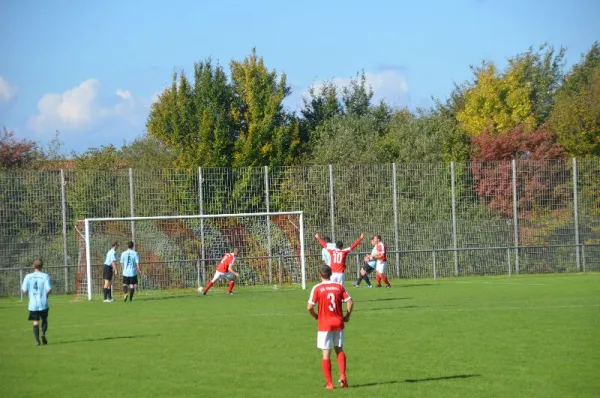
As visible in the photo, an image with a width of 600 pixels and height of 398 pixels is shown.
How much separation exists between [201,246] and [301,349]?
71.3 ft

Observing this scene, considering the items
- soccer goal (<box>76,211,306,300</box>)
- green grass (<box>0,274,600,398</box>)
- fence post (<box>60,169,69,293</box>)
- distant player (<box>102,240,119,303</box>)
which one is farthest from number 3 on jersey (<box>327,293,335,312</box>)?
fence post (<box>60,169,69,293</box>)

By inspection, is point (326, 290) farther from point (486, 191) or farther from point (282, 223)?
point (486, 191)

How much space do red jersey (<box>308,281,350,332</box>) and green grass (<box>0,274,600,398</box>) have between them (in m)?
0.97

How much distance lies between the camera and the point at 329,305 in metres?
13.4

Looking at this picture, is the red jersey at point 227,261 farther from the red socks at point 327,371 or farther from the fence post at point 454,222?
the red socks at point 327,371

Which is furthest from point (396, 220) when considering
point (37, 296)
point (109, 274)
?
point (37, 296)

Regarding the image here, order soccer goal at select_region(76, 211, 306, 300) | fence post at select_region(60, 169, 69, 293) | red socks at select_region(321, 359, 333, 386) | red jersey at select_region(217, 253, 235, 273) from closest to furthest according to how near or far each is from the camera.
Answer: red socks at select_region(321, 359, 333, 386), red jersey at select_region(217, 253, 235, 273), fence post at select_region(60, 169, 69, 293), soccer goal at select_region(76, 211, 306, 300)

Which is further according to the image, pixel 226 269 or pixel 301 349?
pixel 226 269

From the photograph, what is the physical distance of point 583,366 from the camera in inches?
583

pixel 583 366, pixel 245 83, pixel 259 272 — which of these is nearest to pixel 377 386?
pixel 583 366

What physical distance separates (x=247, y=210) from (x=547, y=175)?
50.2 ft

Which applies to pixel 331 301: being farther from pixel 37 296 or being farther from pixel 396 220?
pixel 396 220

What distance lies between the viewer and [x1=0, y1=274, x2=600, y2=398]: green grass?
534 inches

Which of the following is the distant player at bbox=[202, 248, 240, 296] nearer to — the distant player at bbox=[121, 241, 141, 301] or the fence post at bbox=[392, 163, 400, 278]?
the distant player at bbox=[121, 241, 141, 301]
